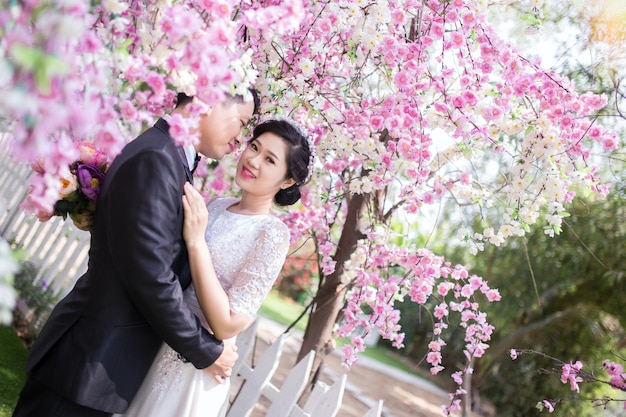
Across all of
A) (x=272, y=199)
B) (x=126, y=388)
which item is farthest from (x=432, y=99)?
(x=126, y=388)

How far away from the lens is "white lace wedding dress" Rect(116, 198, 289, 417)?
196 cm

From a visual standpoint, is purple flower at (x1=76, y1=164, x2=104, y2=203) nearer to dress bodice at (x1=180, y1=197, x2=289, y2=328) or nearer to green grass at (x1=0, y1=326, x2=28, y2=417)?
dress bodice at (x1=180, y1=197, x2=289, y2=328)

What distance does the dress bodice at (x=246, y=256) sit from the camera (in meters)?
1.96

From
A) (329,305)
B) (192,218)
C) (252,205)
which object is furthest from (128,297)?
(329,305)

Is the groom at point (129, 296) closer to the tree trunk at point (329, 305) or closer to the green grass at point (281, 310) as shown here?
the tree trunk at point (329, 305)

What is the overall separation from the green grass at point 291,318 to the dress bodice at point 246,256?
28.8 ft

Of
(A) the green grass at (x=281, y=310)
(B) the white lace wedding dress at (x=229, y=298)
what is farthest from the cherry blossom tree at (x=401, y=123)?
(A) the green grass at (x=281, y=310)

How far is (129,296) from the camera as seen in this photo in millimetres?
1779

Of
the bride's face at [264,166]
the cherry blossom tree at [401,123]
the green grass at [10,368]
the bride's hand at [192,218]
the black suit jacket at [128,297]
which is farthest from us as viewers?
the green grass at [10,368]

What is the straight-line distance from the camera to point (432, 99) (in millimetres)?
2953

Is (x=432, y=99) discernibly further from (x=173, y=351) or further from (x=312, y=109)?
(x=173, y=351)

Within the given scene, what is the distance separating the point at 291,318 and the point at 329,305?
8912mm

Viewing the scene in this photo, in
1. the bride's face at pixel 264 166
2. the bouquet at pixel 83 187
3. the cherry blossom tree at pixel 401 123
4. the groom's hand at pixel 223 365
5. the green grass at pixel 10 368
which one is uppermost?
the cherry blossom tree at pixel 401 123

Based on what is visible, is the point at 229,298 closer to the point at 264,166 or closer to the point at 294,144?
the point at 264,166
